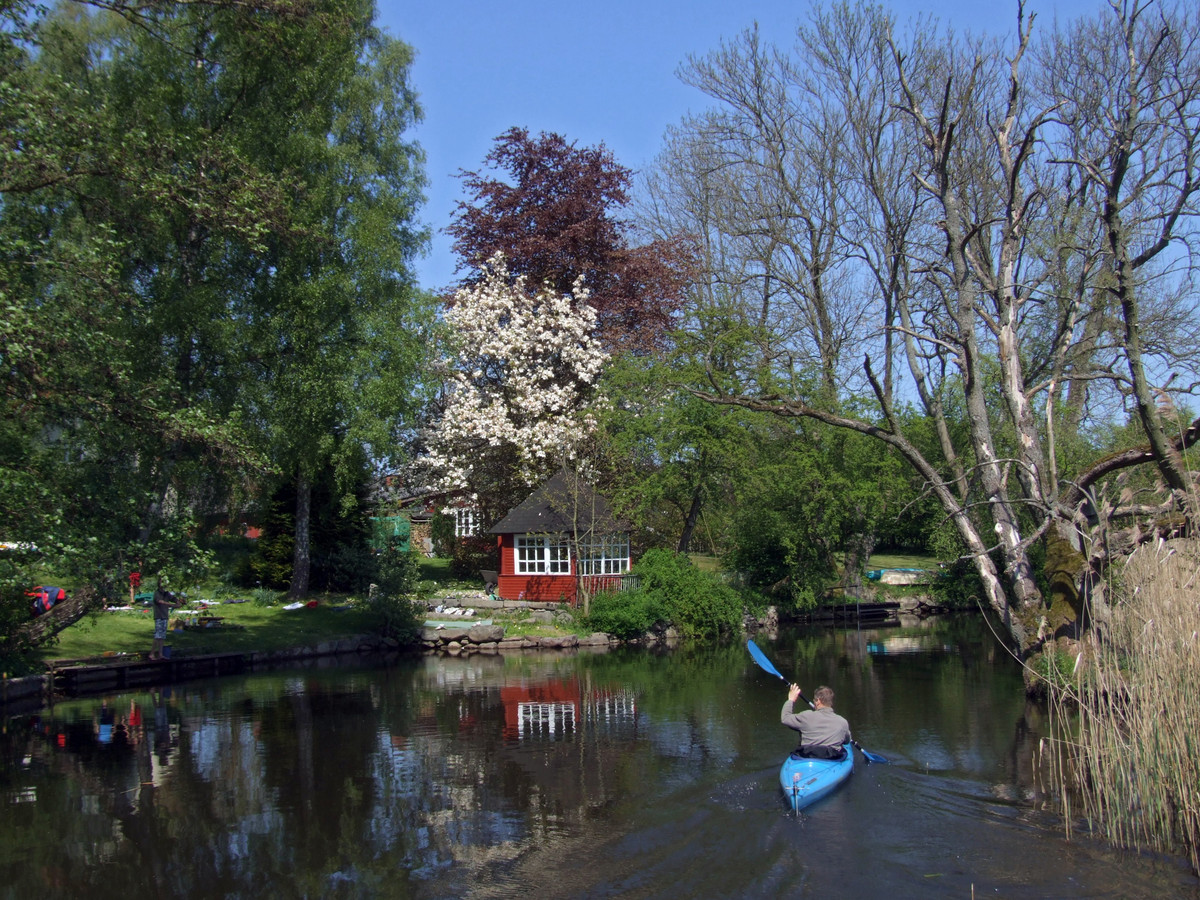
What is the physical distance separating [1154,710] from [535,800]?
662cm

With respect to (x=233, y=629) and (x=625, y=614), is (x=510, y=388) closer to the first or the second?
(x=625, y=614)

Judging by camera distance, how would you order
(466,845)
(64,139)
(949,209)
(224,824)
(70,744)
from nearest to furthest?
(466,845) < (224,824) < (64,139) < (70,744) < (949,209)

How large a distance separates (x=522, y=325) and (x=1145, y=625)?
26.2 metres

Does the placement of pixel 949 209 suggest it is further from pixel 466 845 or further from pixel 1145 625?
pixel 466 845

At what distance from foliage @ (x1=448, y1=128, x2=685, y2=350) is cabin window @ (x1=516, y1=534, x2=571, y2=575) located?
753cm

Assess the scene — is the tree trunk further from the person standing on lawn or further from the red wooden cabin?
the person standing on lawn

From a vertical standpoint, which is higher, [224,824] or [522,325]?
[522,325]

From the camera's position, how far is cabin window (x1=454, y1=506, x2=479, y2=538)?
34.3 metres

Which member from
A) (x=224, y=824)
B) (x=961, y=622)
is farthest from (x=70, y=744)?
(x=961, y=622)

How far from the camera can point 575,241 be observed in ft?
113

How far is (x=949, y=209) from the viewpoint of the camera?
60.1 ft

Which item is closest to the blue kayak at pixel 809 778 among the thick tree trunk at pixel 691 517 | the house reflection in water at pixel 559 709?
the house reflection in water at pixel 559 709

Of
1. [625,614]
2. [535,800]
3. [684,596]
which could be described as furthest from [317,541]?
[535,800]

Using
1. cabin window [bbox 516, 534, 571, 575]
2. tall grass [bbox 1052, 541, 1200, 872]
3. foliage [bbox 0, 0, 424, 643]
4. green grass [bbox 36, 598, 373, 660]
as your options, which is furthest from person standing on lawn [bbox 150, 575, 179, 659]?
tall grass [bbox 1052, 541, 1200, 872]
